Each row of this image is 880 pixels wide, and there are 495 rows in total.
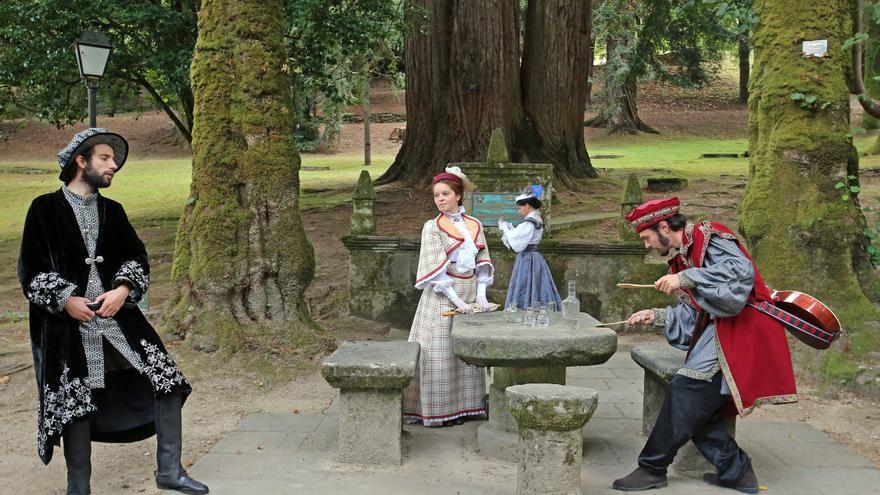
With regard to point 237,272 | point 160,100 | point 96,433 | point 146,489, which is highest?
point 160,100

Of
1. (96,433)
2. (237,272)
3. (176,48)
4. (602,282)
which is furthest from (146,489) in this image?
(176,48)

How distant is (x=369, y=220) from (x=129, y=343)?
583cm

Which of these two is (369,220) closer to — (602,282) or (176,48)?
(602,282)

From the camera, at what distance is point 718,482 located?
5090mm

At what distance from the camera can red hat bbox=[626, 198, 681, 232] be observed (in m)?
4.91

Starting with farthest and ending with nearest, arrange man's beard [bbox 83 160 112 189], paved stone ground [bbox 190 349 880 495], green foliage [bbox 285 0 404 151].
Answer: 1. green foliage [bbox 285 0 404 151]
2. paved stone ground [bbox 190 349 880 495]
3. man's beard [bbox 83 160 112 189]

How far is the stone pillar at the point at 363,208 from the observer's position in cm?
1035

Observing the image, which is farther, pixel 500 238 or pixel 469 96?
pixel 469 96

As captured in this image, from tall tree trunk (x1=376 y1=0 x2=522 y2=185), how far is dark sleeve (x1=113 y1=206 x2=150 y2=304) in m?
9.81

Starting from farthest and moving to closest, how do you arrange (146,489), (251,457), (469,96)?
(469,96), (251,457), (146,489)

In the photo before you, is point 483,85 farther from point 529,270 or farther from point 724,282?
point 724,282

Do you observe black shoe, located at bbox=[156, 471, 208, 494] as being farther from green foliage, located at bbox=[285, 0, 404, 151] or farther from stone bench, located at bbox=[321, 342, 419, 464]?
green foliage, located at bbox=[285, 0, 404, 151]

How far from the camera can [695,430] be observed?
193 inches

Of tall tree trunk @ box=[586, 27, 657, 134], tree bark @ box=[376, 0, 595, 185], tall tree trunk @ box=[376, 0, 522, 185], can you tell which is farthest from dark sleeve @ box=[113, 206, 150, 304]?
tall tree trunk @ box=[586, 27, 657, 134]
